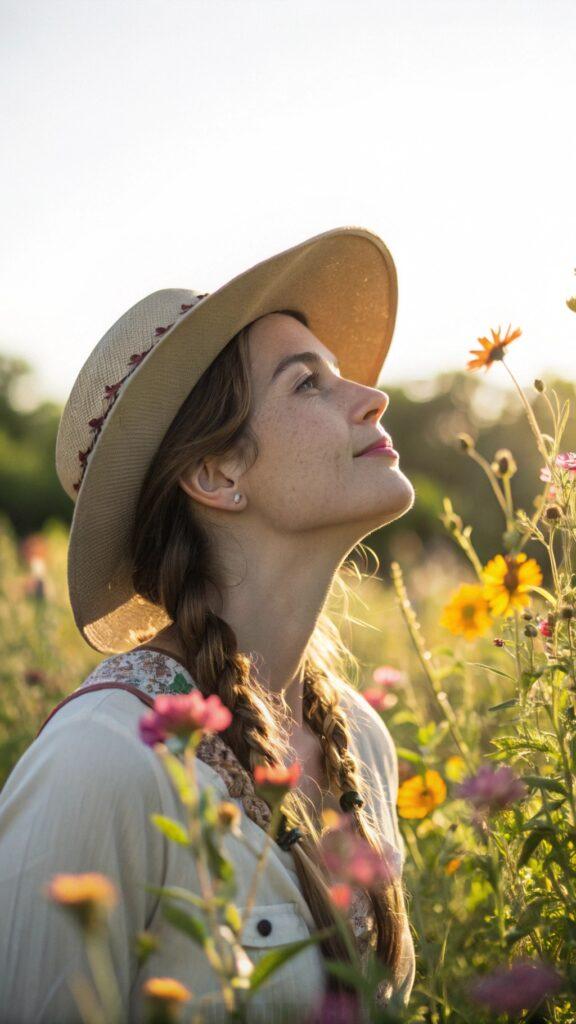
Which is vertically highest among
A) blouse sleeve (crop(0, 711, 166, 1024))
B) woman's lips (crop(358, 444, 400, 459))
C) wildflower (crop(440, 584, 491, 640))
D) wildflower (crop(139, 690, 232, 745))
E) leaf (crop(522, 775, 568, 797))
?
wildflower (crop(139, 690, 232, 745))

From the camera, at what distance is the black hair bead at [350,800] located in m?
1.65

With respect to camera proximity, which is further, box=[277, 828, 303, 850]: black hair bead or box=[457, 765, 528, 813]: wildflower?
box=[277, 828, 303, 850]: black hair bead

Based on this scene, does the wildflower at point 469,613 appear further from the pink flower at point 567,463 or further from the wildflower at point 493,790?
the wildflower at point 493,790

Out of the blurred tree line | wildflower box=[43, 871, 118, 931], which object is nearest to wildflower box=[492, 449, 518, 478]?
wildflower box=[43, 871, 118, 931]

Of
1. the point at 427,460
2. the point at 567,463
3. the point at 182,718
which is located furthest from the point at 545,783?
the point at 427,460

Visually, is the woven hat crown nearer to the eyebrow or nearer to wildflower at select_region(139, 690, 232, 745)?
the eyebrow

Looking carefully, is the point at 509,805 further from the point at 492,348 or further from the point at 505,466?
the point at 492,348

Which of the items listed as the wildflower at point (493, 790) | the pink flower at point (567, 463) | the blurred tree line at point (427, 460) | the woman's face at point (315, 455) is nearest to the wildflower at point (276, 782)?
the wildflower at point (493, 790)

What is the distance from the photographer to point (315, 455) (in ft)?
5.30

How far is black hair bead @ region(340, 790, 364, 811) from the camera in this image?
1647 mm

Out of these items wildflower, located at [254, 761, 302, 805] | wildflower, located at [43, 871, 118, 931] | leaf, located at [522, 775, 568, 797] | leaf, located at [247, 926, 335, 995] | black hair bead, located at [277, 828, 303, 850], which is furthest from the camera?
black hair bead, located at [277, 828, 303, 850]

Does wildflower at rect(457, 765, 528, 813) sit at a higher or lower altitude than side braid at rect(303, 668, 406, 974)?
higher

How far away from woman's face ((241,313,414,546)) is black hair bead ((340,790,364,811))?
47cm

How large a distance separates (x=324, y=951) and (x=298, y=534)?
0.70 m
